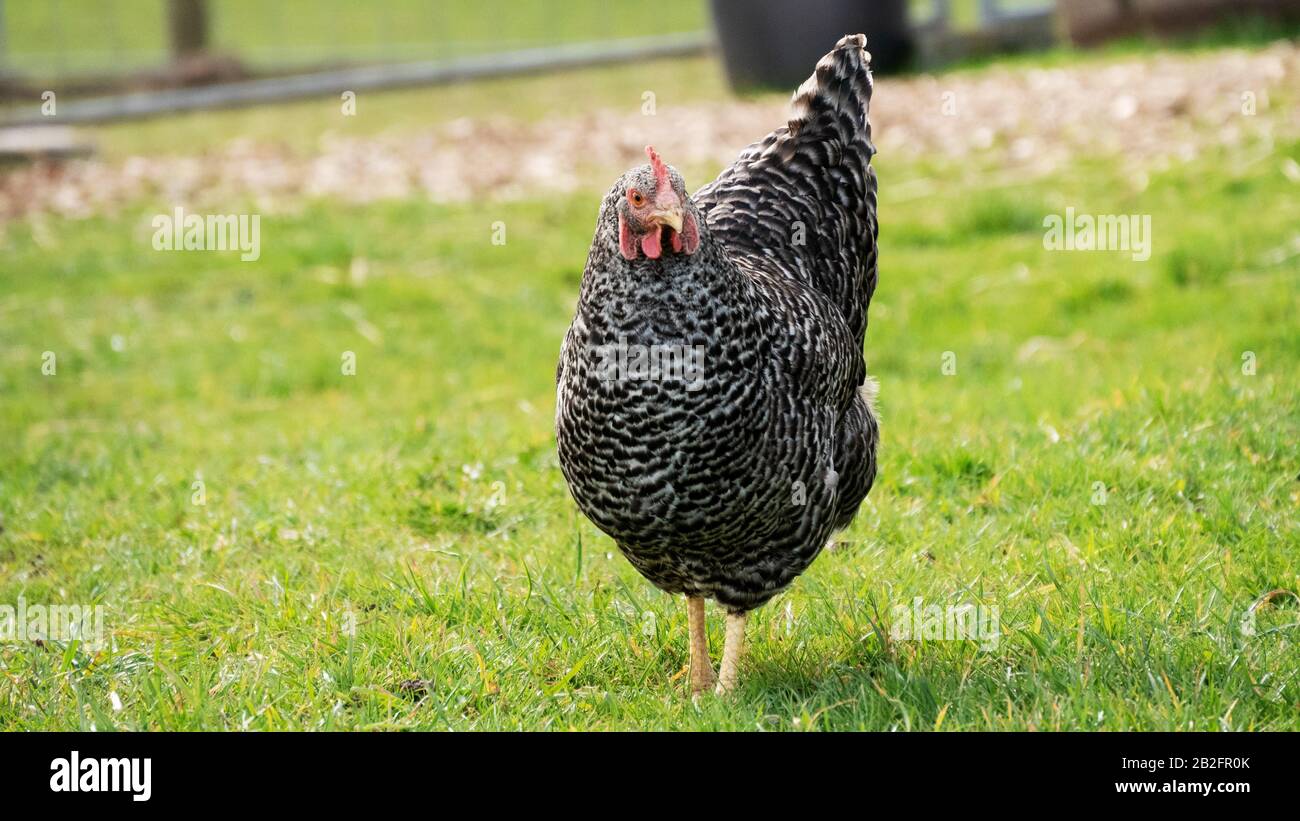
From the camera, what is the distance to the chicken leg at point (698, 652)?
3.93 metres

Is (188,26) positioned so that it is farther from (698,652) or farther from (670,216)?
(670,216)

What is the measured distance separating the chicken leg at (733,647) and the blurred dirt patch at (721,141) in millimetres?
6623

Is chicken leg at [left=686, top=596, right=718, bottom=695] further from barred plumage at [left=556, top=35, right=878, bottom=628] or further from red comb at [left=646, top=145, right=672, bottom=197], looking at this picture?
red comb at [left=646, top=145, right=672, bottom=197]

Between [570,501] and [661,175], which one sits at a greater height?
[661,175]

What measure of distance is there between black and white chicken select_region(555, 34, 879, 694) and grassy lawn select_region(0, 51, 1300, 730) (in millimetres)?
411

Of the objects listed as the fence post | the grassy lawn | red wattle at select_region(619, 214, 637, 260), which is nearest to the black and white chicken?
red wattle at select_region(619, 214, 637, 260)

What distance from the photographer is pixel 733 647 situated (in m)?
3.99

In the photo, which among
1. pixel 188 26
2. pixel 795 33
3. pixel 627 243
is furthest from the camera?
pixel 188 26

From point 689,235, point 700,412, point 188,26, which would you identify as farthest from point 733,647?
point 188,26

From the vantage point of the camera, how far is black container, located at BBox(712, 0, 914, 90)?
13969 mm

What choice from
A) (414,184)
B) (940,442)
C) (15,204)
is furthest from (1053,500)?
(15,204)

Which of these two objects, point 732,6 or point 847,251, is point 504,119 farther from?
point 847,251

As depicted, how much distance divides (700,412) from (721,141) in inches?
325

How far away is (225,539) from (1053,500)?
123 inches
